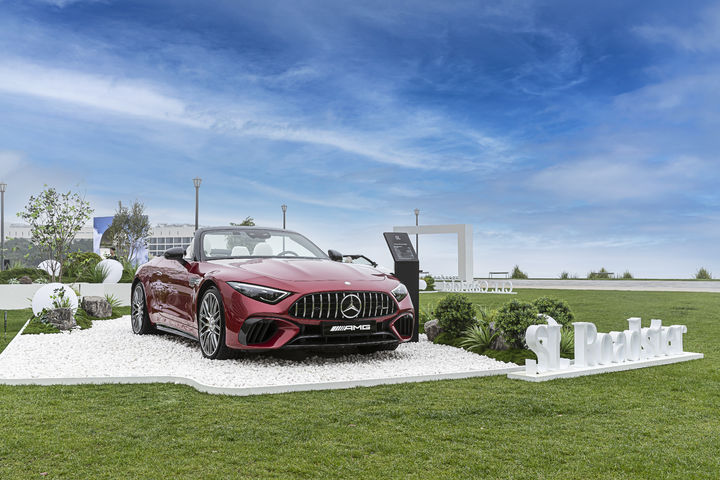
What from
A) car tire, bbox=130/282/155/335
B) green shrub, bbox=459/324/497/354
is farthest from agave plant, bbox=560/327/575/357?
car tire, bbox=130/282/155/335

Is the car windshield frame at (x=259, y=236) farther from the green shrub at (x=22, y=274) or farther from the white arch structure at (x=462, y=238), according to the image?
the white arch structure at (x=462, y=238)

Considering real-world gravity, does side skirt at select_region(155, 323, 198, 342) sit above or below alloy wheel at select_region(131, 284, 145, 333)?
below

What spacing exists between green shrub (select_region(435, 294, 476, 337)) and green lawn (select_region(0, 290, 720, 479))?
112 inches

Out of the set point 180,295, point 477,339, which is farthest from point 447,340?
point 180,295

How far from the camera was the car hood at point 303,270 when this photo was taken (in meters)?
6.96

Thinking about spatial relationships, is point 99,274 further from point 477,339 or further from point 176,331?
point 477,339

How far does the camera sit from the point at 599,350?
7.25 m

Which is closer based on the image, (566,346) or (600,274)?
(566,346)

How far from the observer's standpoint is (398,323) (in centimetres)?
732

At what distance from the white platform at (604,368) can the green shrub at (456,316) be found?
230cm

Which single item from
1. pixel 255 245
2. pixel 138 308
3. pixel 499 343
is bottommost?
pixel 499 343

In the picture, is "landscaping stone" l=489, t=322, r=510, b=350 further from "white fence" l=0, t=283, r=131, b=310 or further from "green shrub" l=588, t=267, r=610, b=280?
"green shrub" l=588, t=267, r=610, b=280

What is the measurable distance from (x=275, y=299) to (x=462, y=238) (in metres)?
27.0

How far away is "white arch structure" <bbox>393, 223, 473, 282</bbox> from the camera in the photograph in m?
32.7
